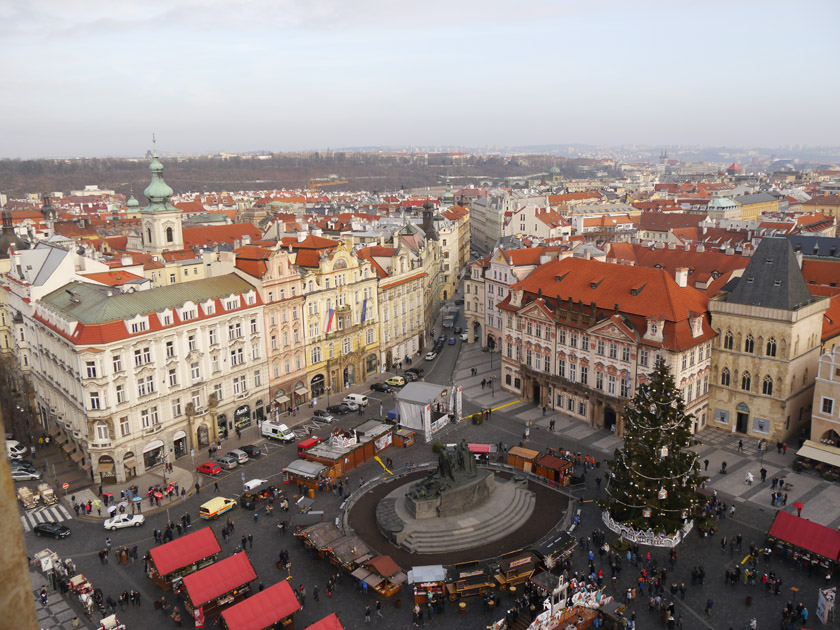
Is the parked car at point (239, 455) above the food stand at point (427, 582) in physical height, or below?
below

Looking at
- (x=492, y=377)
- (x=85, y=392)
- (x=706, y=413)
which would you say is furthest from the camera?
(x=492, y=377)

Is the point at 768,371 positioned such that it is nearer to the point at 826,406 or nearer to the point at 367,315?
the point at 826,406

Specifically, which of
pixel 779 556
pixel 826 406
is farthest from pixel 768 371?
pixel 779 556

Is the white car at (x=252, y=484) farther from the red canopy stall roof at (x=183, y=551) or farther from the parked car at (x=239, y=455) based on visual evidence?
the red canopy stall roof at (x=183, y=551)

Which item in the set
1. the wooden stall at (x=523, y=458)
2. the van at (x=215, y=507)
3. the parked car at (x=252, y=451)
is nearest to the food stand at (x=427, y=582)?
the wooden stall at (x=523, y=458)

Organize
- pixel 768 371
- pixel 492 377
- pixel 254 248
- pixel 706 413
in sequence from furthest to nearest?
pixel 492 377 < pixel 254 248 < pixel 706 413 < pixel 768 371

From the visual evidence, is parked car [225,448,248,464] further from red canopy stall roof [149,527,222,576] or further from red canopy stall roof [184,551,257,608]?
red canopy stall roof [184,551,257,608]

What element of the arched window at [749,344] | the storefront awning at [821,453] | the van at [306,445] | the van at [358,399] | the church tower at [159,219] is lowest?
the van at [358,399]
